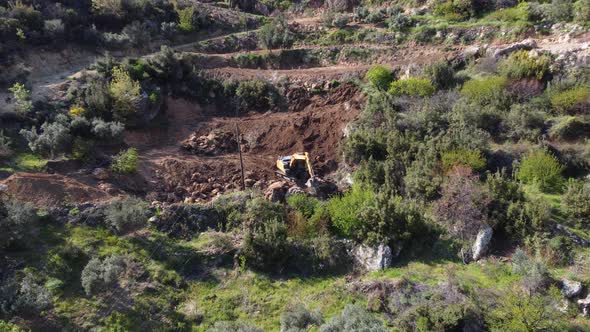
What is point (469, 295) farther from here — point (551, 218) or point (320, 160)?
point (320, 160)

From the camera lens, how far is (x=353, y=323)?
9.81 m

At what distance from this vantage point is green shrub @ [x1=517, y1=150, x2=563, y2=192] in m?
13.9

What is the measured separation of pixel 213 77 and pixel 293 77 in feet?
13.8

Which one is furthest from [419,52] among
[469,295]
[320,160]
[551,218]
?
[469,295]

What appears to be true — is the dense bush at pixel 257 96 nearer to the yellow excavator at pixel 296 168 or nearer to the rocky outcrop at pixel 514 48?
the yellow excavator at pixel 296 168

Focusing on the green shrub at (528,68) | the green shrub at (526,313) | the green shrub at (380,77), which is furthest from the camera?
the green shrub at (380,77)

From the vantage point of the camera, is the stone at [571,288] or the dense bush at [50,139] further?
the dense bush at [50,139]

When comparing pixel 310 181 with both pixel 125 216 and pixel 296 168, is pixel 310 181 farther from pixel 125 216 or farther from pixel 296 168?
pixel 125 216

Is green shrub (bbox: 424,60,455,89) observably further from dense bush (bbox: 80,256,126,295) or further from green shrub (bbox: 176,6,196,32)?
green shrub (bbox: 176,6,196,32)

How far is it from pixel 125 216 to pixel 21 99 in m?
8.77

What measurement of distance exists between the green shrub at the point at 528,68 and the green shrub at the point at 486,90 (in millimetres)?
617

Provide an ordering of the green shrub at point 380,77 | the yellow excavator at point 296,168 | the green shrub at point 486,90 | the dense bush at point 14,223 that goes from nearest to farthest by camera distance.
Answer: the dense bush at point 14,223
the yellow excavator at point 296,168
the green shrub at point 486,90
the green shrub at point 380,77

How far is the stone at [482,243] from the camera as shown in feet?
40.3

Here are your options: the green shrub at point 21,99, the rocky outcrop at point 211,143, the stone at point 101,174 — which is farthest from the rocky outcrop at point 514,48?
the green shrub at point 21,99
